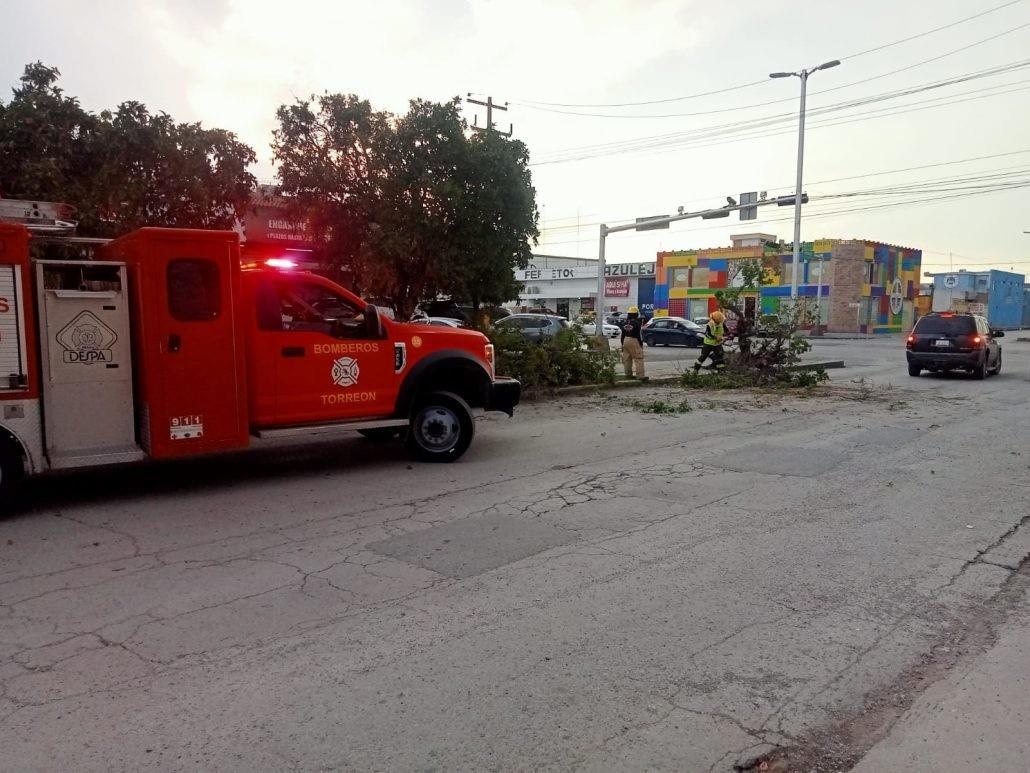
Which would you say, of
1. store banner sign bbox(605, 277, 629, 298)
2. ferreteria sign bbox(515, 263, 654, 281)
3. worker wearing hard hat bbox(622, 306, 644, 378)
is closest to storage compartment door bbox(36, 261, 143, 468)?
worker wearing hard hat bbox(622, 306, 644, 378)

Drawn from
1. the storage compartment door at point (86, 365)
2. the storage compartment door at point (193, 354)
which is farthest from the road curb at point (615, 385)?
the storage compartment door at point (86, 365)

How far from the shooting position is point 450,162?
13.3 m

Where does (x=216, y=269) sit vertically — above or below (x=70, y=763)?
above

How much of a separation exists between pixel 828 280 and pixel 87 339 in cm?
5251

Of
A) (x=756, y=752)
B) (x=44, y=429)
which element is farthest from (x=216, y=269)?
(x=756, y=752)

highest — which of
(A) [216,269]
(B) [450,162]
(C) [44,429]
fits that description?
(B) [450,162]

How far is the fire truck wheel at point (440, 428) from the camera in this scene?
8875 millimetres

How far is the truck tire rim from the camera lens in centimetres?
889

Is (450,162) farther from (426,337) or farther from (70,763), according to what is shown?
(70,763)

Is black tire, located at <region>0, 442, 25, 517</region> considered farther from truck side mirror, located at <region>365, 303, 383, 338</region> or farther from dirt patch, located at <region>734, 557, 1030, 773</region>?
dirt patch, located at <region>734, 557, 1030, 773</region>

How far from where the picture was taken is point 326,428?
26.6ft

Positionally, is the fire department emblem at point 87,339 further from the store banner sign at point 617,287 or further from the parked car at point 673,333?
the store banner sign at point 617,287

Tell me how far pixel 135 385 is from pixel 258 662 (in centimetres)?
430

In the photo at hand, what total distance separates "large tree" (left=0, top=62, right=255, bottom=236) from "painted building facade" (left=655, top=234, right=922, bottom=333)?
4274 centimetres
